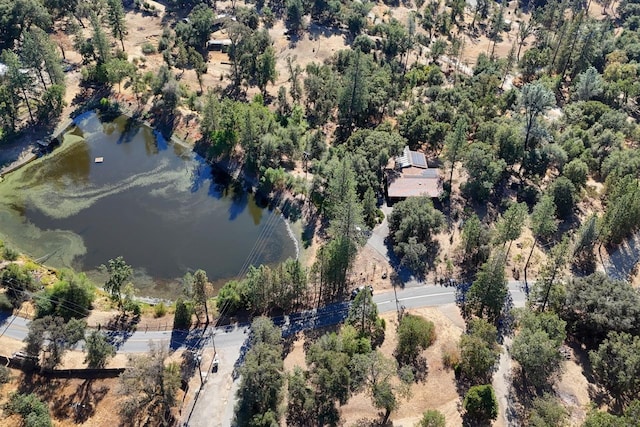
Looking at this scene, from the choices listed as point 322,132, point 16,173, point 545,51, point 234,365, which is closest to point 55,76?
point 16,173

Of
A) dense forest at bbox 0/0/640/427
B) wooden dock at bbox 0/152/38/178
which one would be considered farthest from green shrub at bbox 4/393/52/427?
wooden dock at bbox 0/152/38/178

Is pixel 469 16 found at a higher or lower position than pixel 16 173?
higher

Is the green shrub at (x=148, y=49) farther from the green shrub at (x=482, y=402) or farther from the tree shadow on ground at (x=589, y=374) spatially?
the tree shadow on ground at (x=589, y=374)

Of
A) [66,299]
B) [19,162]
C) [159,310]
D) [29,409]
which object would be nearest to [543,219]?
[159,310]

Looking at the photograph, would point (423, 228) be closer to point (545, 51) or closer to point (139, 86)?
point (139, 86)

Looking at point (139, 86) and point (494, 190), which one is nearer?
point (494, 190)

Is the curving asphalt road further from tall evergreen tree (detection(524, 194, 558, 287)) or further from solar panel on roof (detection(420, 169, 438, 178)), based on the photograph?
solar panel on roof (detection(420, 169, 438, 178))
